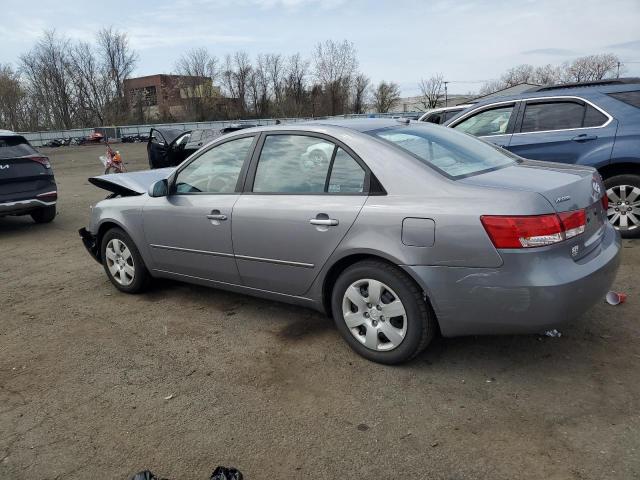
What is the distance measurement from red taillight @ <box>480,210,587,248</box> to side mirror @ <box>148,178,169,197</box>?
9.10ft

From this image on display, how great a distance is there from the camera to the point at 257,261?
12.6ft

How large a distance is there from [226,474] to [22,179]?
7.81 m

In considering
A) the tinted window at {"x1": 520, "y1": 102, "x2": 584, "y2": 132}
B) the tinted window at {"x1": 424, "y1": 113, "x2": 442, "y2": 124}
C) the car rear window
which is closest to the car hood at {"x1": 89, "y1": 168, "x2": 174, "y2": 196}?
the car rear window

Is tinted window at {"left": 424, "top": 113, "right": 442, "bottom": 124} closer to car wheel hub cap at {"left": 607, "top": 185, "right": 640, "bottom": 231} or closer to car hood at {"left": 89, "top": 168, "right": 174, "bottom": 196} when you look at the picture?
car wheel hub cap at {"left": 607, "top": 185, "right": 640, "bottom": 231}

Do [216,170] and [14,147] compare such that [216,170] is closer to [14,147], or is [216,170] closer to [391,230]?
[391,230]

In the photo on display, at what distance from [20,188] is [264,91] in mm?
65613

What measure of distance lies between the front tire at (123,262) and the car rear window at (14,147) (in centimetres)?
439

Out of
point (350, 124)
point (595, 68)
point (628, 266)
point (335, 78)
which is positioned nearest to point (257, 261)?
point (350, 124)

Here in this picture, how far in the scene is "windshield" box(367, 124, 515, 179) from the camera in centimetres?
332

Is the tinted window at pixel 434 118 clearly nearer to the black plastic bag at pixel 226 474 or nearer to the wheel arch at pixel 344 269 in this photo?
the wheel arch at pixel 344 269

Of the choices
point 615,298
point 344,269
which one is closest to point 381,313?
point 344,269

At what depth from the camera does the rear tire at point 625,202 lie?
Result: 5742mm

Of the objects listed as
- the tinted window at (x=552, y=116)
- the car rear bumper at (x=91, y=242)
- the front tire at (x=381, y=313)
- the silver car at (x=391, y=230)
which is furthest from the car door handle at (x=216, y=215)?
the tinted window at (x=552, y=116)

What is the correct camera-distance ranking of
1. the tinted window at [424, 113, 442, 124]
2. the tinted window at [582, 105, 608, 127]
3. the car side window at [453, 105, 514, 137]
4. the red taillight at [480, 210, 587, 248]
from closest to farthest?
the red taillight at [480, 210, 587, 248]
the tinted window at [582, 105, 608, 127]
the car side window at [453, 105, 514, 137]
the tinted window at [424, 113, 442, 124]
